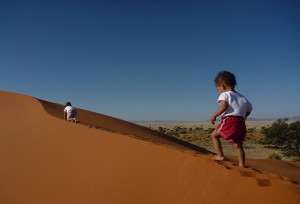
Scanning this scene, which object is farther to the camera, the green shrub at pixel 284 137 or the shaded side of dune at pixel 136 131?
the green shrub at pixel 284 137

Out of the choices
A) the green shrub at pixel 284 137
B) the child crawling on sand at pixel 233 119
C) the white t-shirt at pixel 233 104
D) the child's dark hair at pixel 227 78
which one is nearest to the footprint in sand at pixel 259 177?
the child crawling on sand at pixel 233 119

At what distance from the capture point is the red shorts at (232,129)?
14.5ft

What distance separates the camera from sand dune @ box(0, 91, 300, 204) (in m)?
3.41

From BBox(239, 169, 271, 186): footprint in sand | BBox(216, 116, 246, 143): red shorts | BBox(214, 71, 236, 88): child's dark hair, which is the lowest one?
BBox(239, 169, 271, 186): footprint in sand

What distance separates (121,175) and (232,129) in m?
1.88

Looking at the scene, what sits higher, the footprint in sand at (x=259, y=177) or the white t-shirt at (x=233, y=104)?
the white t-shirt at (x=233, y=104)

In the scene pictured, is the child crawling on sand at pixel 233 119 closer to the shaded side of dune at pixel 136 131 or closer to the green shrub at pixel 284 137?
the shaded side of dune at pixel 136 131

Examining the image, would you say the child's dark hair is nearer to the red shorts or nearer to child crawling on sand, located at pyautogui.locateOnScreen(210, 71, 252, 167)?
child crawling on sand, located at pyautogui.locateOnScreen(210, 71, 252, 167)

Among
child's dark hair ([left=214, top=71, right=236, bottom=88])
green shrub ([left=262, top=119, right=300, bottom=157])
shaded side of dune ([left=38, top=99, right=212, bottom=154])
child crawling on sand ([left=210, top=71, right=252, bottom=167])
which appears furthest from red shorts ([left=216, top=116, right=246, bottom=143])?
green shrub ([left=262, top=119, right=300, bottom=157])

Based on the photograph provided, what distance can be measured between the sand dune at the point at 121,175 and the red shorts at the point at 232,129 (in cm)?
40

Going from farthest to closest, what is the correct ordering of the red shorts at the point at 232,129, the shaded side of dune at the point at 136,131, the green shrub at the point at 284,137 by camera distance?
the green shrub at the point at 284,137, the shaded side of dune at the point at 136,131, the red shorts at the point at 232,129

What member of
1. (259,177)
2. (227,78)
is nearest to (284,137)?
(227,78)

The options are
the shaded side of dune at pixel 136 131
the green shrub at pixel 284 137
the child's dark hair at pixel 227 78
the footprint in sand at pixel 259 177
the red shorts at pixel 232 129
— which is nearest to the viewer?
the footprint in sand at pixel 259 177

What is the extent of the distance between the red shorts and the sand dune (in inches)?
15.6
